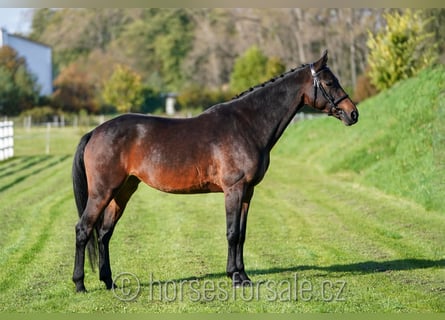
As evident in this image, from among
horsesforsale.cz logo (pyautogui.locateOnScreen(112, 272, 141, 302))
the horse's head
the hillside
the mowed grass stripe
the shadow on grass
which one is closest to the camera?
horsesforsale.cz logo (pyautogui.locateOnScreen(112, 272, 141, 302))

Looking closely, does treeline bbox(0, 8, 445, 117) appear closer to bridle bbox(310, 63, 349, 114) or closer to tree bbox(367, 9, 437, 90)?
tree bbox(367, 9, 437, 90)

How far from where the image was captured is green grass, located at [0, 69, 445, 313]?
727 centimetres

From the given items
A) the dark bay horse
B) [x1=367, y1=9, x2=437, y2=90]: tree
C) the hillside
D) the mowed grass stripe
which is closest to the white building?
[x1=367, y1=9, x2=437, y2=90]: tree

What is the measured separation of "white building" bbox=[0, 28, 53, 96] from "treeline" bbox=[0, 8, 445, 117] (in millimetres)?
1512

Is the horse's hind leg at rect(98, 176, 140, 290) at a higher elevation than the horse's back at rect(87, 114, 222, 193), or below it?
below

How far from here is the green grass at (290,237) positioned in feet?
23.9

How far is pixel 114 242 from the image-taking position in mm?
10523

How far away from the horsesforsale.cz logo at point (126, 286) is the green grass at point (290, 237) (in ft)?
0.17

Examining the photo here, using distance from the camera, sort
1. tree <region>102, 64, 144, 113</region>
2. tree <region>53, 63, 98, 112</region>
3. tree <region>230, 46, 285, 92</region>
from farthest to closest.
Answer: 1. tree <region>53, 63, 98, 112</region>
2. tree <region>102, 64, 144, 113</region>
3. tree <region>230, 46, 285, 92</region>

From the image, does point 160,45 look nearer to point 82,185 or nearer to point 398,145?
point 398,145

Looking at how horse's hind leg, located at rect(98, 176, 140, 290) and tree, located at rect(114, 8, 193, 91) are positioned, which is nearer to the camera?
horse's hind leg, located at rect(98, 176, 140, 290)

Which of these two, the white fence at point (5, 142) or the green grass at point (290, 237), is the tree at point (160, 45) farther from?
the green grass at point (290, 237)

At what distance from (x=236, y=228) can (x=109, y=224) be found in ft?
4.45

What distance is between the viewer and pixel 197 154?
7.59 meters
